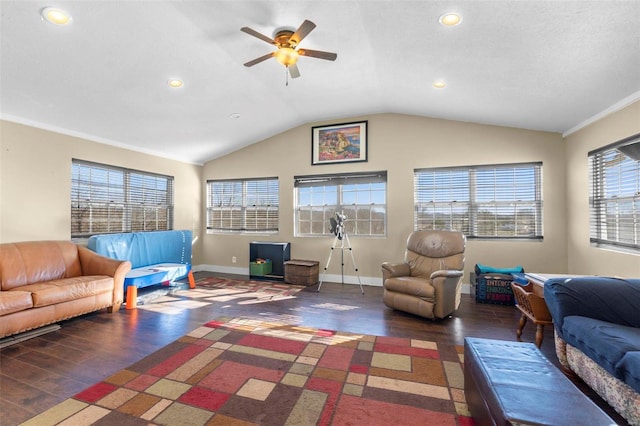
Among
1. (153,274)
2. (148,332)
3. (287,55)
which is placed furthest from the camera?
(153,274)

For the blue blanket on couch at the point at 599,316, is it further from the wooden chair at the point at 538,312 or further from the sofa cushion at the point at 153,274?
the sofa cushion at the point at 153,274

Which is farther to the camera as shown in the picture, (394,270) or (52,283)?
(394,270)

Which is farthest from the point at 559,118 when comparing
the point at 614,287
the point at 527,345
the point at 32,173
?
the point at 32,173

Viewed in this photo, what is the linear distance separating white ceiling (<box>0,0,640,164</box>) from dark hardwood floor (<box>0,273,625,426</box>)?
2642 millimetres

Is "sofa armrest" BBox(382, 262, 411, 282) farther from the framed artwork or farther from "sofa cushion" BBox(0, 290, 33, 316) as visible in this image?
"sofa cushion" BBox(0, 290, 33, 316)

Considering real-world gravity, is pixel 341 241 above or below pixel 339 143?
below

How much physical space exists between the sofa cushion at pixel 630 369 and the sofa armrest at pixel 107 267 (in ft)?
15.9

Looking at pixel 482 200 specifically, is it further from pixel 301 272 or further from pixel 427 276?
pixel 301 272

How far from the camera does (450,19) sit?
7.77ft

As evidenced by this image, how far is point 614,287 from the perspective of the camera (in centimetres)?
219

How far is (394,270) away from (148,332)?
118 inches

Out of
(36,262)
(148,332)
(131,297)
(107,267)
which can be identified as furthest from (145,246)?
(148,332)

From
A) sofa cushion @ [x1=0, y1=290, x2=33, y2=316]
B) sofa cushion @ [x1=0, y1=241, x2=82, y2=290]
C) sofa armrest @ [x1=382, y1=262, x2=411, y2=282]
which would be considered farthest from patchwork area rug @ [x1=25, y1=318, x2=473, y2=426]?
sofa cushion @ [x1=0, y1=241, x2=82, y2=290]

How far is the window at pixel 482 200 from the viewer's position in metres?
4.50
